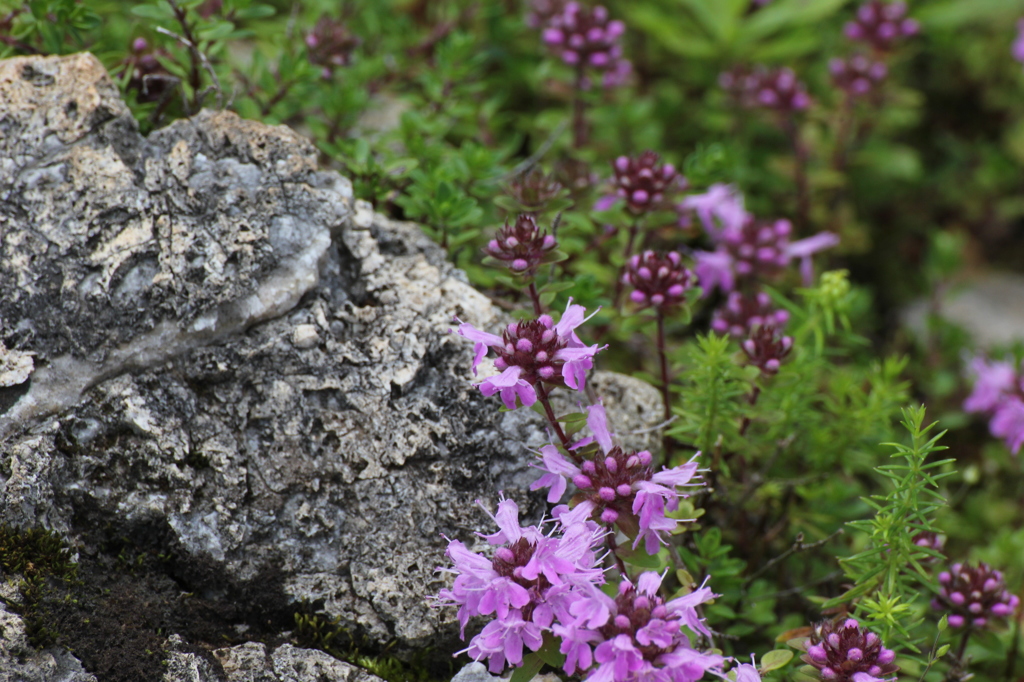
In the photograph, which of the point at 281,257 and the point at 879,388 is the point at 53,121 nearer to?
the point at 281,257

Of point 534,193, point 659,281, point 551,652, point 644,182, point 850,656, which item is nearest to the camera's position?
point 551,652

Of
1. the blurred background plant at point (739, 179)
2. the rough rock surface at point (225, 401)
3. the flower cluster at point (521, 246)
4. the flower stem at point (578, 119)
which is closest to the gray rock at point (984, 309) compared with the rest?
the blurred background plant at point (739, 179)

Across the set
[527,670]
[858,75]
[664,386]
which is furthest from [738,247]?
[527,670]

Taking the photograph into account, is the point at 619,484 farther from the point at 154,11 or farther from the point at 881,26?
the point at 881,26

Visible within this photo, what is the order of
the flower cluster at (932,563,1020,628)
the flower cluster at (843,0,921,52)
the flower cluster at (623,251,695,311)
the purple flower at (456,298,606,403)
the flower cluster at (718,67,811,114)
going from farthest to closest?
the flower cluster at (843,0,921,52), the flower cluster at (718,67,811,114), the flower cluster at (623,251,695,311), the flower cluster at (932,563,1020,628), the purple flower at (456,298,606,403)

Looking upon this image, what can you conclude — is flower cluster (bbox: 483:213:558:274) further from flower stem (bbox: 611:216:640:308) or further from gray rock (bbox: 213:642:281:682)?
gray rock (bbox: 213:642:281:682)

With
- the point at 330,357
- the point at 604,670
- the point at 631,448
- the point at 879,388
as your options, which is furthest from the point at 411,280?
the point at 879,388

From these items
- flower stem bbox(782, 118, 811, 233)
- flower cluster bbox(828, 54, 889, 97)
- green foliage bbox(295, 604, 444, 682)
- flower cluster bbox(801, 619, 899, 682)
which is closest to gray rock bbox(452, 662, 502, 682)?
green foliage bbox(295, 604, 444, 682)
